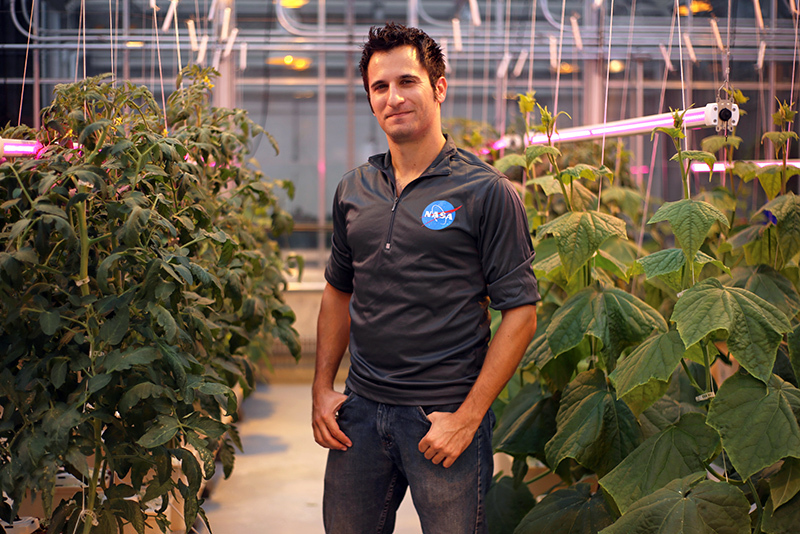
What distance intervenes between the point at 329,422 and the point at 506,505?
870mm

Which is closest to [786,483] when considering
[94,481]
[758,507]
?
[758,507]

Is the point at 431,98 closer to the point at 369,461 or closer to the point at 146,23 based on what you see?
the point at 369,461

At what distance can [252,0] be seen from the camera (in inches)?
232

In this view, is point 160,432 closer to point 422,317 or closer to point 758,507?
point 422,317

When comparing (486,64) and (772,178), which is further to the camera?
(486,64)

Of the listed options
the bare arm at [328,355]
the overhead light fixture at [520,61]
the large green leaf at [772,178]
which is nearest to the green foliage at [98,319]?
the bare arm at [328,355]

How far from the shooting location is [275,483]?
3.25 metres

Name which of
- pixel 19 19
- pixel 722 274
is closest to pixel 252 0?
pixel 19 19

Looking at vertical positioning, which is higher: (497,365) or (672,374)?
(497,365)

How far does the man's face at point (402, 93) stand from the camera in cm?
139

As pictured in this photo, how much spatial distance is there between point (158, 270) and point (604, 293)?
99 centimetres

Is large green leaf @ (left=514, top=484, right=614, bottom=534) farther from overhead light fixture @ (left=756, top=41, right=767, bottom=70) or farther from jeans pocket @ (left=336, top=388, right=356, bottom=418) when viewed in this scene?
overhead light fixture @ (left=756, top=41, right=767, bottom=70)

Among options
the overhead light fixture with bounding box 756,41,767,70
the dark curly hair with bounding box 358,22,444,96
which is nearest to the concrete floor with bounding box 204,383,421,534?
the dark curly hair with bounding box 358,22,444,96

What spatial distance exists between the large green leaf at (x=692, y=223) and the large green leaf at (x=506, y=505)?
1011mm
